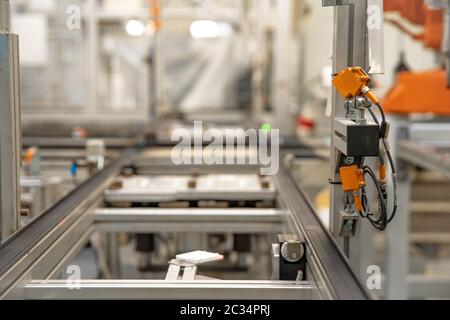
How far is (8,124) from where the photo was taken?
5.21ft

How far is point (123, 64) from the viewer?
6383 millimetres

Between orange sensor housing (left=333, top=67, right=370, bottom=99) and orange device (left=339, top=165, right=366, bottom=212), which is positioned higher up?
orange sensor housing (left=333, top=67, right=370, bottom=99)

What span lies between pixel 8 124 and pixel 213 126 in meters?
2.95

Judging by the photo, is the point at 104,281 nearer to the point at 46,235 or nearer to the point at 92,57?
the point at 46,235

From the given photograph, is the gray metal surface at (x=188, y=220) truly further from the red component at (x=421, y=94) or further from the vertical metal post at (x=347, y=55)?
the red component at (x=421, y=94)

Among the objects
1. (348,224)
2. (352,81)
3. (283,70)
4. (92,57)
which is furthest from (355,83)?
(92,57)

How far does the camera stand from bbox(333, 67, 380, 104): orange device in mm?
1383

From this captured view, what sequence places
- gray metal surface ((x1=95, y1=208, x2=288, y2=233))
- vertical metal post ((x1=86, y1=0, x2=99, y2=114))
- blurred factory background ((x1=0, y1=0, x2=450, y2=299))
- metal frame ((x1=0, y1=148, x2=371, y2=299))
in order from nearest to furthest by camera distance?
metal frame ((x1=0, y1=148, x2=371, y2=299)) → blurred factory background ((x1=0, y1=0, x2=450, y2=299)) → gray metal surface ((x1=95, y1=208, x2=288, y2=233)) → vertical metal post ((x1=86, y1=0, x2=99, y2=114))

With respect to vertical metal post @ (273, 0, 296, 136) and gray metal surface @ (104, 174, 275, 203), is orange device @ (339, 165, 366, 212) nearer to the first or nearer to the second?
gray metal surface @ (104, 174, 275, 203)

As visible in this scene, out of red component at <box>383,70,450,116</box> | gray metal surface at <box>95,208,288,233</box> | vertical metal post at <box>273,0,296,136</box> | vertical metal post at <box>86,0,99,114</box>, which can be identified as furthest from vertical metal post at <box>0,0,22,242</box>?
vertical metal post at <box>86,0,99,114</box>

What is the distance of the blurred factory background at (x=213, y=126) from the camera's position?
1.74 metres

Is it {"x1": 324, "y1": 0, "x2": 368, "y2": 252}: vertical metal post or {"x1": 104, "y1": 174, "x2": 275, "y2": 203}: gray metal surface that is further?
{"x1": 104, "y1": 174, "x2": 275, "y2": 203}: gray metal surface
